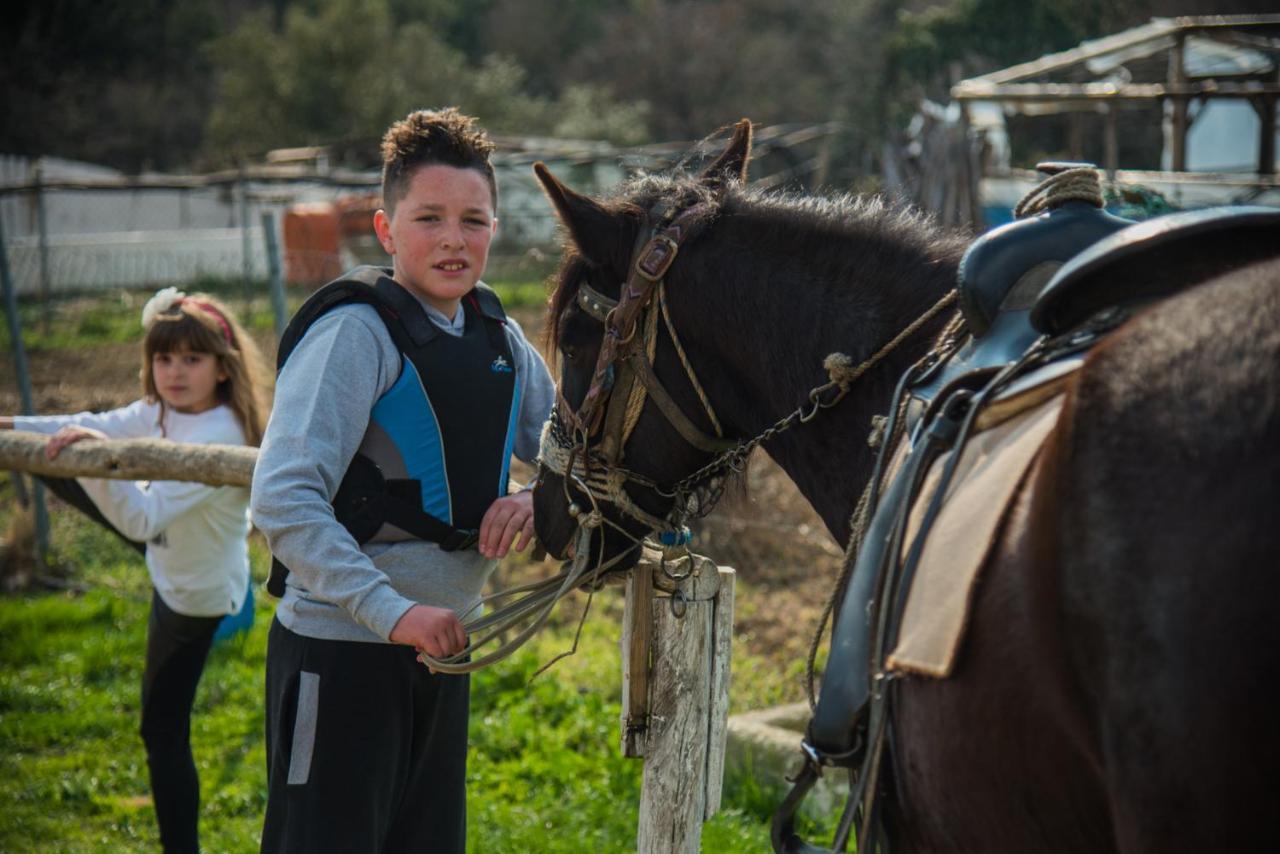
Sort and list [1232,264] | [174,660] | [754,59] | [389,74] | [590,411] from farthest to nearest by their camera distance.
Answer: [754,59]
[389,74]
[174,660]
[590,411]
[1232,264]

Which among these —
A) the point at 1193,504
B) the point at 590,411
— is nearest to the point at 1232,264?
the point at 1193,504

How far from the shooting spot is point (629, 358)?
2.36 meters

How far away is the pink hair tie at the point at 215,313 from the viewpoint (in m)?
4.10

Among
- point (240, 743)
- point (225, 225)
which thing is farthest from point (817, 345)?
point (225, 225)

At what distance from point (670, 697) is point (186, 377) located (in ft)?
7.38

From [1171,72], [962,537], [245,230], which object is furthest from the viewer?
[1171,72]

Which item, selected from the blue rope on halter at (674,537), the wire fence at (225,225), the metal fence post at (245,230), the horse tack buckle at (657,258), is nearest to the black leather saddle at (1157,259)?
the horse tack buckle at (657,258)

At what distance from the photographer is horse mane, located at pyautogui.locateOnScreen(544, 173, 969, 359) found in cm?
220

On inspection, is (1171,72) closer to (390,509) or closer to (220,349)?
(220,349)

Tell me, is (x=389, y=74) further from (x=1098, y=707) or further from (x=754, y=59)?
(x=1098, y=707)

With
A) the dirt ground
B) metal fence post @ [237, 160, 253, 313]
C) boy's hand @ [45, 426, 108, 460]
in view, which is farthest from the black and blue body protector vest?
metal fence post @ [237, 160, 253, 313]

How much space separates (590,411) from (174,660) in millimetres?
2148

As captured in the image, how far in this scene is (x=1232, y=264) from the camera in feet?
5.04

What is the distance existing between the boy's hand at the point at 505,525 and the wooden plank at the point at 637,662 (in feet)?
0.96
